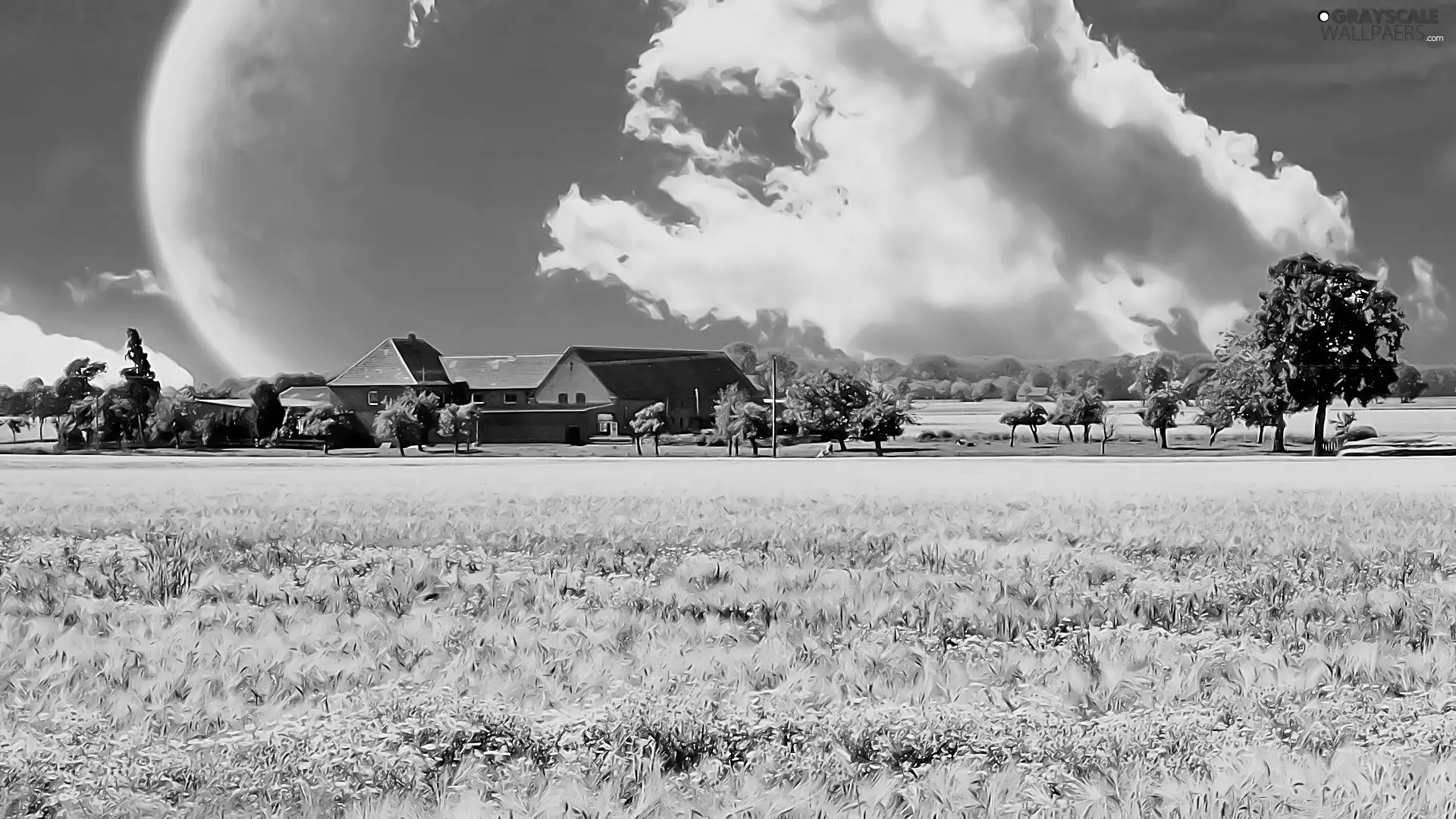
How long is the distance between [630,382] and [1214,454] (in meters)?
63.5

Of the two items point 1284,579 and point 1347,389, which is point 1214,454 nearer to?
point 1347,389

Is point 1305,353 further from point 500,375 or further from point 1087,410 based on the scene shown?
point 500,375

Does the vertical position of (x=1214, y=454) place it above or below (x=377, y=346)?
below

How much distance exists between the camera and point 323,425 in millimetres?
96000

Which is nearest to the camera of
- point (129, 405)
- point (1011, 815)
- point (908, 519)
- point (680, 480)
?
point (1011, 815)

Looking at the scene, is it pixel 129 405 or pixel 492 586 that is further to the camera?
pixel 129 405

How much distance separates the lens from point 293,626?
7.71 m

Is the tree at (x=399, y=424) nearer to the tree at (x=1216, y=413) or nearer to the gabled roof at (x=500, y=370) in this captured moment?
the gabled roof at (x=500, y=370)

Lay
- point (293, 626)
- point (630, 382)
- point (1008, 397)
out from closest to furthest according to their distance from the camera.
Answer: point (293, 626), point (630, 382), point (1008, 397)

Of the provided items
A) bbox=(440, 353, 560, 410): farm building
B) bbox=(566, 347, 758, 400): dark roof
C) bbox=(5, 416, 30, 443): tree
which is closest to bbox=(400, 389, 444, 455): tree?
bbox=(566, 347, 758, 400): dark roof

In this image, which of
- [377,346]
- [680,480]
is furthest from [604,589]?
[377,346]

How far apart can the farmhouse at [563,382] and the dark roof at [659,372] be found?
0.10m

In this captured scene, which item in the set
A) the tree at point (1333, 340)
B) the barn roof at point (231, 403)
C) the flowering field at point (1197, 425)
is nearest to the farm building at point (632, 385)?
the flowering field at point (1197, 425)

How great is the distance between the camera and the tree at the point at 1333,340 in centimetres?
6931
